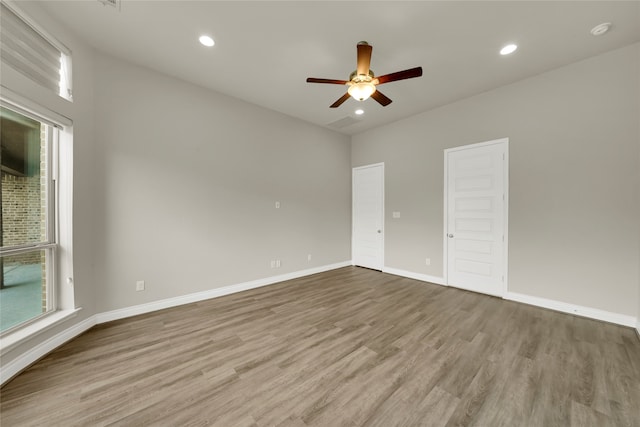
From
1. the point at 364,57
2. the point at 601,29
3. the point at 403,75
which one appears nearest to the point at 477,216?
the point at 601,29

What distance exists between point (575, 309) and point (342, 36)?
445 cm

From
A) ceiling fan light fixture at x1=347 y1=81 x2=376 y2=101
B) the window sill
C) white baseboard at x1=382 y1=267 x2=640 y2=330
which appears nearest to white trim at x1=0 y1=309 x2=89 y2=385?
the window sill

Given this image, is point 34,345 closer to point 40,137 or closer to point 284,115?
point 40,137

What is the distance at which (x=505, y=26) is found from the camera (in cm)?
233

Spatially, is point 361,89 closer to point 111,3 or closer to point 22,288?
point 111,3

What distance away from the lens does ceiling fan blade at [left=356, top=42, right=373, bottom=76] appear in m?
2.13

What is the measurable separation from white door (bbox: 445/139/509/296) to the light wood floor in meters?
0.73

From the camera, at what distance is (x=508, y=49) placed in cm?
266

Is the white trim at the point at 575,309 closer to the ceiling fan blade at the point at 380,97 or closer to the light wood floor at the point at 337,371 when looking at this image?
the light wood floor at the point at 337,371

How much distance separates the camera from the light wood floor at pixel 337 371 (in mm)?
1510

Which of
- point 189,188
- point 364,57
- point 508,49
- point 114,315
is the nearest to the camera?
point 364,57

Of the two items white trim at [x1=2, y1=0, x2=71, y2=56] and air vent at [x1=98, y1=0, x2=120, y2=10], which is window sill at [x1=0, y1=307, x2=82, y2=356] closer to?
white trim at [x1=2, y1=0, x2=71, y2=56]

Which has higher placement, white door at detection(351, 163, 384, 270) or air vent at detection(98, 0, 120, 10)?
air vent at detection(98, 0, 120, 10)

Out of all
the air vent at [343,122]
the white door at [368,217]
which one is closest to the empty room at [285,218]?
the air vent at [343,122]
